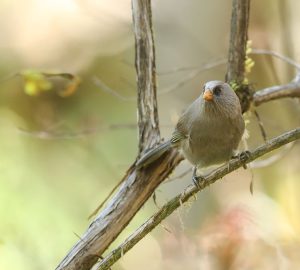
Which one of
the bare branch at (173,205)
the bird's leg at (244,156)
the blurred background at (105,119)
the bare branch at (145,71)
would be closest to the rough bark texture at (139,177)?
the bare branch at (145,71)

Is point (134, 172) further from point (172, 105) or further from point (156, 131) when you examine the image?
point (172, 105)

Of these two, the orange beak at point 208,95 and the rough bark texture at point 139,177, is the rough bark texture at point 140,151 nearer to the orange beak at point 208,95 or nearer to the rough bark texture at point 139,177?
the rough bark texture at point 139,177

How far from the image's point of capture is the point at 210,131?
207 centimetres

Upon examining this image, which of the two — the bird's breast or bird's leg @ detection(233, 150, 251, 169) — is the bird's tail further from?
bird's leg @ detection(233, 150, 251, 169)

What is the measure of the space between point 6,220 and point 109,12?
143 cm

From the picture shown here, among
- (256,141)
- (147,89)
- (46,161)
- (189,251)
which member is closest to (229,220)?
(189,251)

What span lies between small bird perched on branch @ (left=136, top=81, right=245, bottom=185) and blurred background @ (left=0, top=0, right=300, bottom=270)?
2.86ft

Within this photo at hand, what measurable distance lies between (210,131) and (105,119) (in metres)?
2.06

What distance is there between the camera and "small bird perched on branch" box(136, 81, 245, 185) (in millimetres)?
2014

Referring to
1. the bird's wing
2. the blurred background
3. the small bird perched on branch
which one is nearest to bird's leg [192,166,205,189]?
the small bird perched on branch

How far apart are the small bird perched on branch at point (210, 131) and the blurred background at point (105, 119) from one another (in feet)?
2.86

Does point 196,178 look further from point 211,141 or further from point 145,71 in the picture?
point 145,71

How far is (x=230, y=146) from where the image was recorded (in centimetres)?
206

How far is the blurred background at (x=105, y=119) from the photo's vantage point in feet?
10.7
